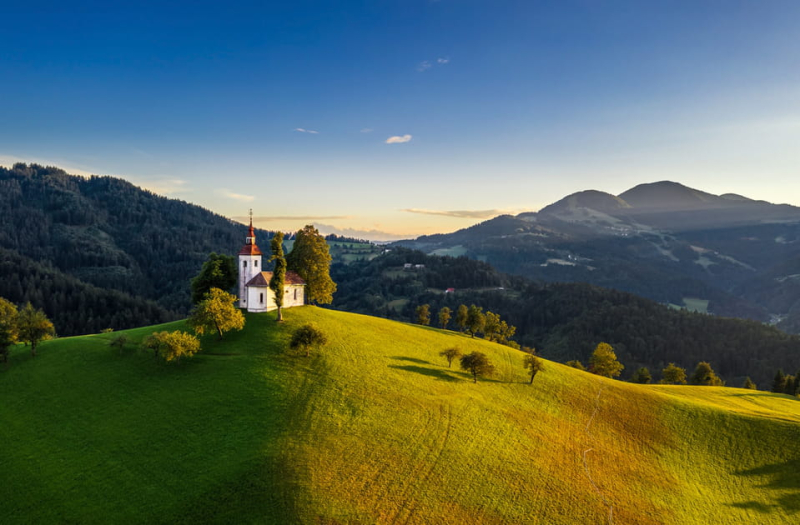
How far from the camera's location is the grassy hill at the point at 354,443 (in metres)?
41.1

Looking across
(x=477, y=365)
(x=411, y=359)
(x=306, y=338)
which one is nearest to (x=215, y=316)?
(x=306, y=338)

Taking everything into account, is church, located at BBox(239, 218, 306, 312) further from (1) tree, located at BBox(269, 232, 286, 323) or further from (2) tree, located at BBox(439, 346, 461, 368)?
(2) tree, located at BBox(439, 346, 461, 368)

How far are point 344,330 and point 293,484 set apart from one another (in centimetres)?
4311

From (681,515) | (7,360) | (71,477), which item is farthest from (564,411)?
(7,360)

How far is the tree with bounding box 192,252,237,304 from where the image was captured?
83.5 meters

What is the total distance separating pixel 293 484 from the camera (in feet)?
133

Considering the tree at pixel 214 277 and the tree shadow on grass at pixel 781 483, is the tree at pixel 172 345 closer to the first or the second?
the tree at pixel 214 277

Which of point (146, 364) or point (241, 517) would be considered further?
point (146, 364)

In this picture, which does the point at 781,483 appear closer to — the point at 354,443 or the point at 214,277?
the point at 354,443

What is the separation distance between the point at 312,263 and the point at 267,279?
9.97 m

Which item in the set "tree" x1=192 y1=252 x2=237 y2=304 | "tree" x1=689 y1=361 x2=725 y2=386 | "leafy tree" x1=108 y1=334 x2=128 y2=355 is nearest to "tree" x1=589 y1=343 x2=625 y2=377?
"tree" x1=689 y1=361 x2=725 y2=386

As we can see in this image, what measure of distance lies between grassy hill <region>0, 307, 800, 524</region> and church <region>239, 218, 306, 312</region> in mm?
6341

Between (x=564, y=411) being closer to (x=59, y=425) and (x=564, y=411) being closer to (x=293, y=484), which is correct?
(x=293, y=484)

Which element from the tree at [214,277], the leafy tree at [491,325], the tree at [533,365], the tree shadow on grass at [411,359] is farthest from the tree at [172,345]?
the leafy tree at [491,325]
